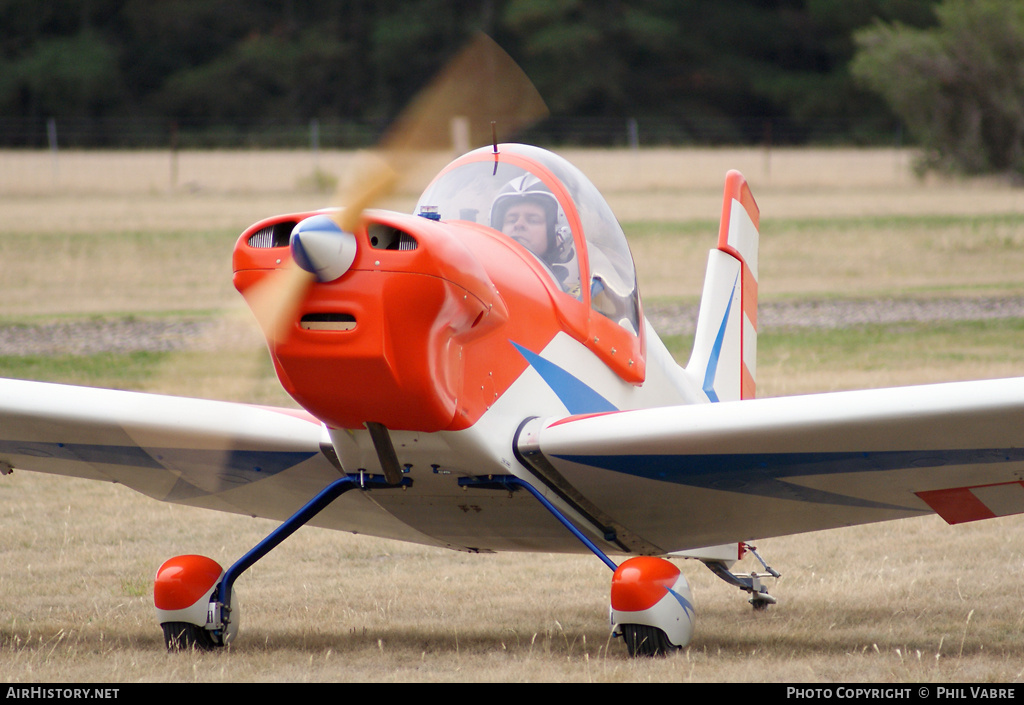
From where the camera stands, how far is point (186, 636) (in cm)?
487

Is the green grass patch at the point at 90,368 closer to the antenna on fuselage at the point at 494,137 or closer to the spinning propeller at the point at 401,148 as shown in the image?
the antenna on fuselage at the point at 494,137

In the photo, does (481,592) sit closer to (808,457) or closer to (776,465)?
(776,465)

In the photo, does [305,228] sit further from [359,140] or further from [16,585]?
[359,140]

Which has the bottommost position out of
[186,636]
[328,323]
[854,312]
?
[854,312]

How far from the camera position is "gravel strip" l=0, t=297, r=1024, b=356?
15148 mm

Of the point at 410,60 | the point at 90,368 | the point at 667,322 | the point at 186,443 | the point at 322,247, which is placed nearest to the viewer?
the point at 322,247

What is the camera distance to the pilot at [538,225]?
488 centimetres

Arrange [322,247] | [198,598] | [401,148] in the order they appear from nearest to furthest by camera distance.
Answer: [322,247] → [401,148] → [198,598]

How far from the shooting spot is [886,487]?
457 centimetres

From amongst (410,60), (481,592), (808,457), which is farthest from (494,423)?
(410,60)

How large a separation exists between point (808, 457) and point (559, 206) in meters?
1.42

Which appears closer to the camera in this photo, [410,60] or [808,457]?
[808,457]

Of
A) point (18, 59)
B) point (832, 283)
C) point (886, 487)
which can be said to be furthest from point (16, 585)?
point (18, 59)

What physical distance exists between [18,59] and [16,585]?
172ft
